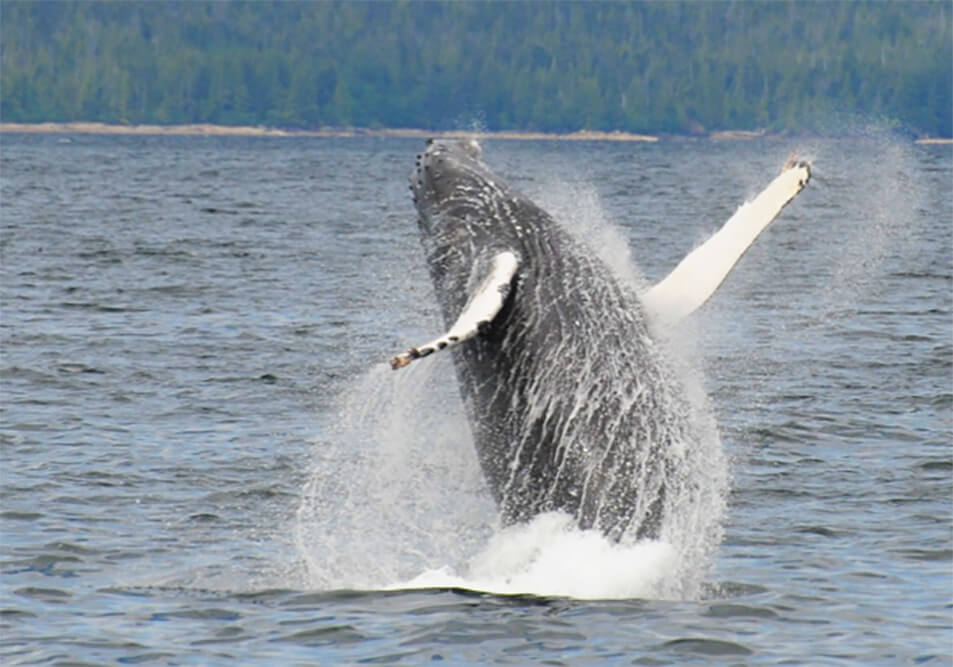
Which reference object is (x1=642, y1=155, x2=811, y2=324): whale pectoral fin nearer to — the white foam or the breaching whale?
the breaching whale

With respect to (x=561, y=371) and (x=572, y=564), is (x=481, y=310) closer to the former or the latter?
(x=561, y=371)

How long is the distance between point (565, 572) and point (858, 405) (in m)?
8.95

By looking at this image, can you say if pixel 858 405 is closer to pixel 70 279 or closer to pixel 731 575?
pixel 731 575

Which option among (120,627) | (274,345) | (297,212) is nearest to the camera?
(120,627)

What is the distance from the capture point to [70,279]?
32.9 m

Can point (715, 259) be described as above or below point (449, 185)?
below

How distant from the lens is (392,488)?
16094 millimetres

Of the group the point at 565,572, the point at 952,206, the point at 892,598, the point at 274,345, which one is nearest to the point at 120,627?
the point at 565,572

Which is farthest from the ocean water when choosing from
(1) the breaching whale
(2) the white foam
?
(1) the breaching whale

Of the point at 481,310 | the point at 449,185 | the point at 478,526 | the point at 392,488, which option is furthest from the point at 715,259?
A: the point at 392,488

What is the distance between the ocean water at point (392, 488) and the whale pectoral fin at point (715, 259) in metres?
0.36

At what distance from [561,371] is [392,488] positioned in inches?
166

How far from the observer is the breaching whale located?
12086mm

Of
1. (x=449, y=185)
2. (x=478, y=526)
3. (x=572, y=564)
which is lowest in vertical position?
(x=572, y=564)
